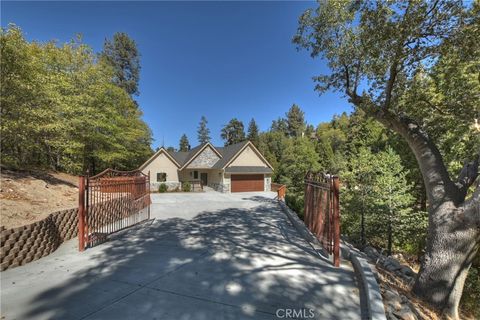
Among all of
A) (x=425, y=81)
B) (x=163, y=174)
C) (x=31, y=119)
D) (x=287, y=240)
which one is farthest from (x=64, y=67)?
(x=425, y=81)

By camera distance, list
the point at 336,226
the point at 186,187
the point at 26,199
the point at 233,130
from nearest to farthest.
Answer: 1. the point at 336,226
2. the point at 26,199
3. the point at 186,187
4. the point at 233,130

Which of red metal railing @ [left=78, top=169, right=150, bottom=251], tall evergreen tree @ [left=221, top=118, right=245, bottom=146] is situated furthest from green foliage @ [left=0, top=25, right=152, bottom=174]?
tall evergreen tree @ [left=221, top=118, right=245, bottom=146]

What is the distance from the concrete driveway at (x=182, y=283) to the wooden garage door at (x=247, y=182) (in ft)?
57.6

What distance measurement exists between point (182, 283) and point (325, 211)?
138 inches

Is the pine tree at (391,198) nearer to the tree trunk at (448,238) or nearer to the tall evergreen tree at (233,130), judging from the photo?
the tree trunk at (448,238)

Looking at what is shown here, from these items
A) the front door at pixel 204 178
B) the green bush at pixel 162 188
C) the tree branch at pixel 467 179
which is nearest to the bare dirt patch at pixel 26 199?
the tree branch at pixel 467 179

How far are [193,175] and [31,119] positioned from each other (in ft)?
64.5

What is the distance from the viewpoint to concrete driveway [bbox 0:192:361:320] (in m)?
3.39

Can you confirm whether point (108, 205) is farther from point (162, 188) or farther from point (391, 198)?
point (162, 188)

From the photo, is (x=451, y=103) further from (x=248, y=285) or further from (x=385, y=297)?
(x=248, y=285)

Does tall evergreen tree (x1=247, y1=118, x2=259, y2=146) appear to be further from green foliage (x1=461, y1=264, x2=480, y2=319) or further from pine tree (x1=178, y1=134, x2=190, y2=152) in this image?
green foliage (x1=461, y1=264, x2=480, y2=319)

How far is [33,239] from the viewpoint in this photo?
5.29m

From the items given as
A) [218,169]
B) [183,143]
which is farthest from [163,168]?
[183,143]

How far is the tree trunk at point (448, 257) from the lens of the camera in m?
4.77
